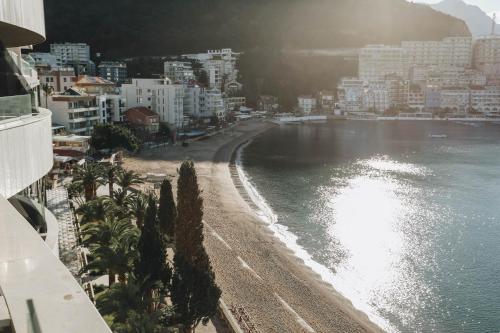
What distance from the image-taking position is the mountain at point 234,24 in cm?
11919

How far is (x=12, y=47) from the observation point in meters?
8.45

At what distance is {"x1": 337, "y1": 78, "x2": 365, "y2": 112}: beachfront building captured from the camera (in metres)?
113

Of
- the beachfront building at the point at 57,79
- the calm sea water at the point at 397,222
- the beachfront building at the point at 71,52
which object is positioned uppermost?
the beachfront building at the point at 71,52

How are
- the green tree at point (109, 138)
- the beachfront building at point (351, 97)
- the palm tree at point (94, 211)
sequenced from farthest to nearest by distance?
the beachfront building at point (351, 97) → the green tree at point (109, 138) → the palm tree at point (94, 211)

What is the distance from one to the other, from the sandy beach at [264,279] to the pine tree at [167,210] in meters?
3.14

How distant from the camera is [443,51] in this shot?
139 meters

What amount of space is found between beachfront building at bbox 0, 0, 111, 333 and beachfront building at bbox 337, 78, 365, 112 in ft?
351

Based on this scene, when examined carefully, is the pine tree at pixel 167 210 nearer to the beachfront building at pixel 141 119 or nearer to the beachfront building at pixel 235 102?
the beachfront building at pixel 141 119

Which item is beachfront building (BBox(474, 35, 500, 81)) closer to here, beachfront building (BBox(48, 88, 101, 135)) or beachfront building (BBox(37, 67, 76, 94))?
beachfront building (BBox(37, 67, 76, 94))

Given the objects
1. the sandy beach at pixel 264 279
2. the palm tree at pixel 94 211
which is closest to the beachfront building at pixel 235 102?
the sandy beach at pixel 264 279

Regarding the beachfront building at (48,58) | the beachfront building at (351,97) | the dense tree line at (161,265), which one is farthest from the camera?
the beachfront building at (351,97)

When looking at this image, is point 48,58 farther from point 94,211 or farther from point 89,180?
point 94,211

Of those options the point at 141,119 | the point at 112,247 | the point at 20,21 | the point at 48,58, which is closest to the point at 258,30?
the point at 48,58

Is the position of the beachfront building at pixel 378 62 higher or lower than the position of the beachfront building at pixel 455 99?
higher
